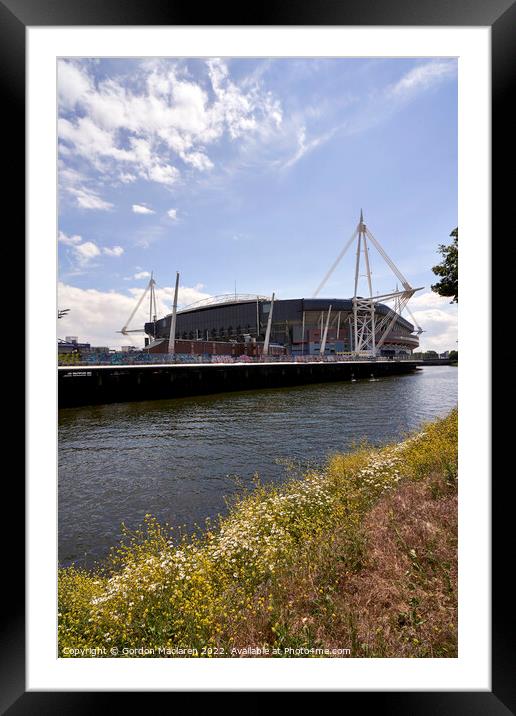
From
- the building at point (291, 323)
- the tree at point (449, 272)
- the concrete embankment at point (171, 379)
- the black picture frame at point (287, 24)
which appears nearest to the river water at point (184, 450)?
the concrete embankment at point (171, 379)

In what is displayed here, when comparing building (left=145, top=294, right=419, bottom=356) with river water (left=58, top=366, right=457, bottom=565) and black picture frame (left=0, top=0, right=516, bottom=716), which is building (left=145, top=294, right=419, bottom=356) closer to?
river water (left=58, top=366, right=457, bottom=565)

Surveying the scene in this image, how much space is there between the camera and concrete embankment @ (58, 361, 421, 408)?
28.0 metres

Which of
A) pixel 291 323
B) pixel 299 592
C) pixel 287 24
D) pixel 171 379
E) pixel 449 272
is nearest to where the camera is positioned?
pixel 287 24

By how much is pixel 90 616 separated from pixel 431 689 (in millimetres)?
3963

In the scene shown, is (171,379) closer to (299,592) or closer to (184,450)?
(184,450)

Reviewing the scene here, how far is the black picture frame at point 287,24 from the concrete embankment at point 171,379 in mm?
28555

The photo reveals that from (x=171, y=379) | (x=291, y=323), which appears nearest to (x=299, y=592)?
(x=171, y=379)

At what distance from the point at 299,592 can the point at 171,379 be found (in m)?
31.7

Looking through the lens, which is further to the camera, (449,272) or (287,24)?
(449,272)

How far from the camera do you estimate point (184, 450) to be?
44.5ft
